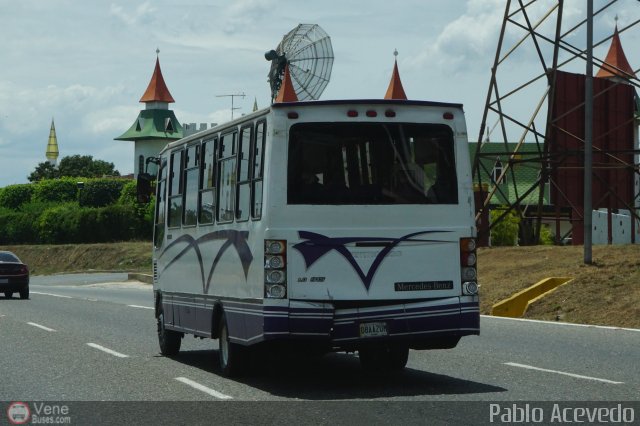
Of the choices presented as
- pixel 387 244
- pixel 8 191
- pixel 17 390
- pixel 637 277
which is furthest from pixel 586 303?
pixel 8 191

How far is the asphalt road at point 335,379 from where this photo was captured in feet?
34.8

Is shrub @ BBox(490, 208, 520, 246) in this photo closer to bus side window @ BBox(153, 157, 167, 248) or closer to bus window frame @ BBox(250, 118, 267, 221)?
bus side window @ BBox(153, 157, 167, 248)

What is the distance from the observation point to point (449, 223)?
12.7 metres

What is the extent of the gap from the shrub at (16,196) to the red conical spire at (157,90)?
21.0 m

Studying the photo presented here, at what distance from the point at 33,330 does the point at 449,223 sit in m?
11.3

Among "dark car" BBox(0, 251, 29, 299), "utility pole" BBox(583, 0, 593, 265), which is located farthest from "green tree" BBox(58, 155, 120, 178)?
"utility pole" BBox(583, 0, 593, 265)

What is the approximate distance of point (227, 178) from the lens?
13727 millimetres

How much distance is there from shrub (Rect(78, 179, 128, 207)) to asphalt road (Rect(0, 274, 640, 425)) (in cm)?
10551

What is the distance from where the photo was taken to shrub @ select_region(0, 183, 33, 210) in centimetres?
13775

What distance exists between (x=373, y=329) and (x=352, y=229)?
1.01 meters

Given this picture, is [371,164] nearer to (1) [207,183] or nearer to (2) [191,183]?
(1) [207,183]

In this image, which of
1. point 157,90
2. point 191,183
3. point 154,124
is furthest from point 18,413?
point 157,90

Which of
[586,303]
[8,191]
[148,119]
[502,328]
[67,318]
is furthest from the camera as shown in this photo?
[148,119]

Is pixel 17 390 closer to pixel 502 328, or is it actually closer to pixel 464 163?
pixel 464 163
